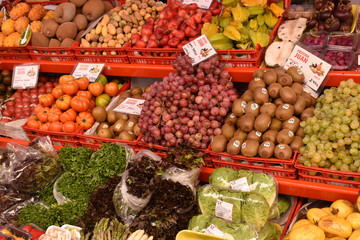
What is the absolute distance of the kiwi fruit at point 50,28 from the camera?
420cm

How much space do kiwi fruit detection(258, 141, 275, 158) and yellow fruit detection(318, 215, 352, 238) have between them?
57 cm

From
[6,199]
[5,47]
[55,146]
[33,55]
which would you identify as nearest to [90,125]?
[55,146]

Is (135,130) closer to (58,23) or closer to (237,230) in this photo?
(237,230)

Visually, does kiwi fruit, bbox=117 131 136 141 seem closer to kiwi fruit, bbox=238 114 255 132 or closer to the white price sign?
kiwi fruit, bbox=238 114 255 132

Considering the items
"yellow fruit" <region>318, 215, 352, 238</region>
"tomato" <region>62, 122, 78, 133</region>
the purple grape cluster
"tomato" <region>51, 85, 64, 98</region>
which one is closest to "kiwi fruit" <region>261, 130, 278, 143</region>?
the purple grape cluster

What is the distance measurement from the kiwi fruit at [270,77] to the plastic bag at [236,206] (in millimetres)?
867

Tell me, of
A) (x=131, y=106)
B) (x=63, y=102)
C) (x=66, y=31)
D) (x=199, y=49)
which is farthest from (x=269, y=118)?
(x=66, y=31)

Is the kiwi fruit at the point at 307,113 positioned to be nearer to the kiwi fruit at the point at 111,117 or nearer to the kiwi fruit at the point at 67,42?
the kiwi fruit at the point at 111,117

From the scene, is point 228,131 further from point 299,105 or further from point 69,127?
point 69,127

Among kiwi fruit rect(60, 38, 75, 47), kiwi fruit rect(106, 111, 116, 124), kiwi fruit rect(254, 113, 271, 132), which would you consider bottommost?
kiwi fruit rect(106, 111, 116, 124)

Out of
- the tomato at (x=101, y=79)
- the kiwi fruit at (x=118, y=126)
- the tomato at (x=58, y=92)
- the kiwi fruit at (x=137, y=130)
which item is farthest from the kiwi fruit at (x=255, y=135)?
the tomato at (x=58, y=92)

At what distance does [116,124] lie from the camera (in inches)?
135

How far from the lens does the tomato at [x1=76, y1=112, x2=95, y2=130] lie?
3491mm

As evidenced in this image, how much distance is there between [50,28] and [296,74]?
2660 mm
